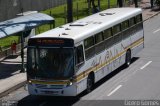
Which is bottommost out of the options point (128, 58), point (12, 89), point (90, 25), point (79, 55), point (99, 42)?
point (12, 89)

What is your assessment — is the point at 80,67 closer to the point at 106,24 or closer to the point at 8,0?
the point at 106,24

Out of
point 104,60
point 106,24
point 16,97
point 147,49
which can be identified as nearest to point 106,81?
point 104,60

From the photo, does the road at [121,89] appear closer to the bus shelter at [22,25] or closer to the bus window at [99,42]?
the bus window at [99,42]

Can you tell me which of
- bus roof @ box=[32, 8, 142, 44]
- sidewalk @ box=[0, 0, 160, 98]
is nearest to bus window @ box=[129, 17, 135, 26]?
bus roof @ box=[32, 8, 142, 44]

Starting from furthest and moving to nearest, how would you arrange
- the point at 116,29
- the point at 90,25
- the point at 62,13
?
the point at 62,13 → the point at 116,29 → the point at 90,25

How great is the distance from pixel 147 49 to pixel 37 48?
12.3 meters

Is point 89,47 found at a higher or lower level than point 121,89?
higher

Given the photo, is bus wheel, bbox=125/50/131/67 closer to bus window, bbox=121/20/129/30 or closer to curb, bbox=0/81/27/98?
bus window, bbox=121/20/129/30

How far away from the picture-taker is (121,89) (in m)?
22.5

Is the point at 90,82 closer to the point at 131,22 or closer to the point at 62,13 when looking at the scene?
the point at 131,22

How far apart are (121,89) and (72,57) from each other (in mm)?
3354

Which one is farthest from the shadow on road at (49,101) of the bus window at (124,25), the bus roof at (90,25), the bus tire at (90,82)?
the bus window at (124,25)

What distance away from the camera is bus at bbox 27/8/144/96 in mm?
20266

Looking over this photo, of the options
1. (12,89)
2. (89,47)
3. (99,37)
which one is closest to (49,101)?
(12,89)
